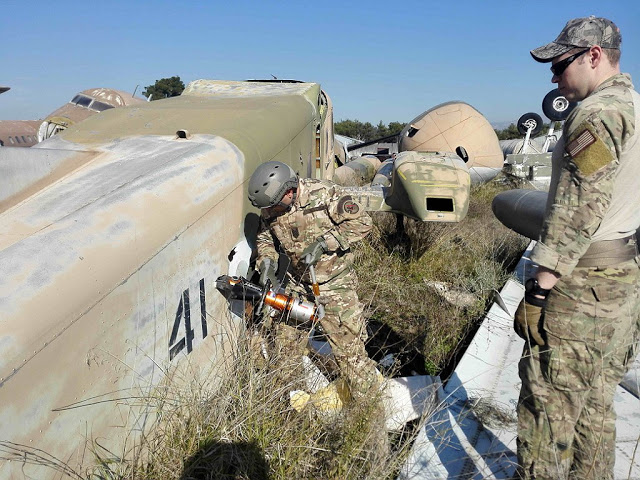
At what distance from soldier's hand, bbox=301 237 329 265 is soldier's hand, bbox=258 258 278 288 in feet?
0.69

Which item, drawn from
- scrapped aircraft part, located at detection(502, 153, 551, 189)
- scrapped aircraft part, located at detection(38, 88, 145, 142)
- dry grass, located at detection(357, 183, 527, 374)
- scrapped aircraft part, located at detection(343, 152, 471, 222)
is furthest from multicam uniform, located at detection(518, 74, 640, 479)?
scrapped aircraft part, located at detection(502, 153, 551, 189)

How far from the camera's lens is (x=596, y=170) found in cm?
182

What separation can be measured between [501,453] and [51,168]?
107 inches

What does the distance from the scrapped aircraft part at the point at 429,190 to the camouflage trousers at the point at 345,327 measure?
1288 millimetres

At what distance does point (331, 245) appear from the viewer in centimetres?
333

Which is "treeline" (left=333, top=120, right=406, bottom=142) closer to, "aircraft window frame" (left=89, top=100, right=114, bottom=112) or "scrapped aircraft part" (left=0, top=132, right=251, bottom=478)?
"aircraft window frame" (left=89, top=100, right=114, bottom=112)

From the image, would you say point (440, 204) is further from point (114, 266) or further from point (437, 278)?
point (114, 266)

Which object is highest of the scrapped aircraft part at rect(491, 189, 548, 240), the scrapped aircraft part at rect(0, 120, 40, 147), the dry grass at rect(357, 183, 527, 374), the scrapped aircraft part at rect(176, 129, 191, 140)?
the scrapped aircraft part at rect(176, 129, 191, 140)

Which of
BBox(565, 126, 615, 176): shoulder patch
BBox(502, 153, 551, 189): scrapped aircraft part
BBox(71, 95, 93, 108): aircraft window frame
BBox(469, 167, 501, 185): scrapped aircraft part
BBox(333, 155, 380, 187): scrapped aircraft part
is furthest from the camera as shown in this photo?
BBox(502, 153, 551, 189): scrapped aircraft part

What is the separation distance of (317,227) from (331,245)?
0.16 meters

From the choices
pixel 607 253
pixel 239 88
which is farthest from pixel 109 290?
pixel 239 88

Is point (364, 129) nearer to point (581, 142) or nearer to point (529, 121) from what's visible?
point (529, 121)

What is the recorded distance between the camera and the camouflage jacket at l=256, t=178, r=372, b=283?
3.34 meters

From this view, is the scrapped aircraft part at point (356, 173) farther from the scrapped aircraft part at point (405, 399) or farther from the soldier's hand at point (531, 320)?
the soldier's hand at point (531, 320)
